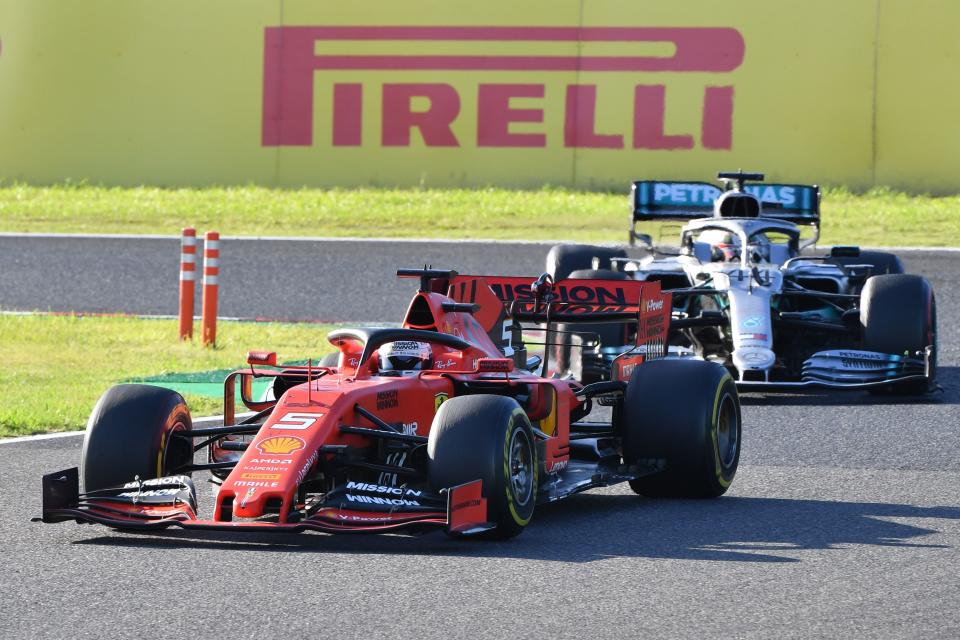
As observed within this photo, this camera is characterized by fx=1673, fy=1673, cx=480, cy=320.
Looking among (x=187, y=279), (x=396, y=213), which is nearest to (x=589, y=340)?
(x=187, y=279)

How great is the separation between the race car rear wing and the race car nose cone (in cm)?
321

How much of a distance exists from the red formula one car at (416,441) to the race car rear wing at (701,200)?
6.24m

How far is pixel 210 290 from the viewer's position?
14.8 metres

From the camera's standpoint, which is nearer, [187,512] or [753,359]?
[187,512]

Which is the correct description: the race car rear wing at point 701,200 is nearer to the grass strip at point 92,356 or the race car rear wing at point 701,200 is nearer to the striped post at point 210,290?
the grass strip at point 92,356

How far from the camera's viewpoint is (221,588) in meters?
5.90

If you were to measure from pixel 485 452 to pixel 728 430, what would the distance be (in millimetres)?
2171

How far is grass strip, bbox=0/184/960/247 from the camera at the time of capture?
22000 mm

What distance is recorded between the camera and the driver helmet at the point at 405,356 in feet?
25.5

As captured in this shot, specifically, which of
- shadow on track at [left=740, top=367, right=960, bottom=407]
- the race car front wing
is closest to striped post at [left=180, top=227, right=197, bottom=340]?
shadow on track at [left=740, top=367, right=960, bottom=407]

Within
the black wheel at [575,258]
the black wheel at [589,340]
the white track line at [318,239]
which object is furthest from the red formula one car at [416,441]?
the white track line at [318,239]

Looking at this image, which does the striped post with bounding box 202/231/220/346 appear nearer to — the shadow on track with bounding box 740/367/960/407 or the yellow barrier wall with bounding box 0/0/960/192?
the shadow on track with bounding box 740/367/960/407

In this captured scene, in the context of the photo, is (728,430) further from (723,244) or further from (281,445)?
(723,244)

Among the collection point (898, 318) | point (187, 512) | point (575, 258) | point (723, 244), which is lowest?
point (187, 512)
